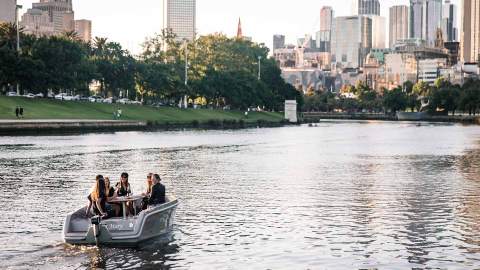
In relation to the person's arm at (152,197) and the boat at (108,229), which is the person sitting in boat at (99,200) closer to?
the boat at (108,229)

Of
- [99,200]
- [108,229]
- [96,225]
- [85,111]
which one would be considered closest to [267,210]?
[99,200]

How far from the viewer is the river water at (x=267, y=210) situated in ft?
97.3

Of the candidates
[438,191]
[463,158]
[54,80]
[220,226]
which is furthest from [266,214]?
[54,80]

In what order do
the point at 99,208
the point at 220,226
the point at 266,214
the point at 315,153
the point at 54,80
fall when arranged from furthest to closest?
the point at 54,80, the point at 315,153, the point at 266,214, the point at 220,226, the point at 99,208

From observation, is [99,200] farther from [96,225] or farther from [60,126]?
[60,126]

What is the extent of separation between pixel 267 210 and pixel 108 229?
13.1 meters

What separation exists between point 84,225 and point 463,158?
206ft

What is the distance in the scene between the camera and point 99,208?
102 ft

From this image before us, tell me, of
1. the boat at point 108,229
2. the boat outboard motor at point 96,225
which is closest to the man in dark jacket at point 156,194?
the boat at point 108,229

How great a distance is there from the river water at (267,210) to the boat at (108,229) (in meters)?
0.41

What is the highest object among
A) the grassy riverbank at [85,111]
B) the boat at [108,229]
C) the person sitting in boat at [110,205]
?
the grassy riverbank at [85,111]

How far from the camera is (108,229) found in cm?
3064

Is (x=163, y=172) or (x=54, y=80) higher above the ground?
(x=54, y=80)

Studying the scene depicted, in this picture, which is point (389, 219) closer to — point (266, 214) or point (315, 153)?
point (266, 214)
